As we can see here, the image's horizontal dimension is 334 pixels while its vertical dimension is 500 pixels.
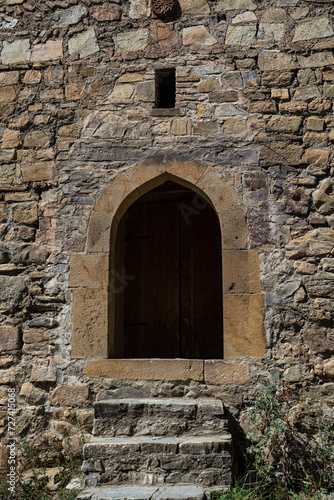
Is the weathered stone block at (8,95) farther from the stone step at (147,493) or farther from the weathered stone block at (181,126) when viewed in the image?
the stone step at (147,493)

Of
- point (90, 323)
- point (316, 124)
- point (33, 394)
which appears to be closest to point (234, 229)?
point (316, 124)

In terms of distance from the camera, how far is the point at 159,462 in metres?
3.44

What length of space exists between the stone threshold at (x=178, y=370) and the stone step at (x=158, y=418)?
283 millimetres

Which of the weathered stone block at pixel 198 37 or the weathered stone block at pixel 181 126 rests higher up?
the weathered stone block at pixel 198 37

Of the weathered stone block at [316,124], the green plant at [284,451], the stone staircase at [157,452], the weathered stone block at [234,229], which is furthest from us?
the weathered stone block at [316,124]

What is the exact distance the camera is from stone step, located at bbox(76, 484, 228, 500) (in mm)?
3104

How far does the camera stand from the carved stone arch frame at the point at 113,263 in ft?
13.5

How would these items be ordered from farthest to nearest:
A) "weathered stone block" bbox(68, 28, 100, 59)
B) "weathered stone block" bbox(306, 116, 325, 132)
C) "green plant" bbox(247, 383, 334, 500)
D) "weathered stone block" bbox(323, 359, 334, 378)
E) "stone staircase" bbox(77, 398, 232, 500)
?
"weathered stone block" bbox(68, 28, 100, 59) → "weathered stone block" bbox(306, 116, 325, 132) → "weathered stone block" bbox(323, 359, 334, 378) → "green plant" bbox(247, 383, 334, 500) → "stone staircase" bbox(77, 398, 232, 500)

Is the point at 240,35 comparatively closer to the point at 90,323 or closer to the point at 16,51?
the point at 16,51

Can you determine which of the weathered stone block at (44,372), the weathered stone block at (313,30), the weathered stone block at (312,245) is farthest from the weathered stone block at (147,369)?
the weathered stone block at (313,30)

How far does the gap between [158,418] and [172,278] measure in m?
2.08

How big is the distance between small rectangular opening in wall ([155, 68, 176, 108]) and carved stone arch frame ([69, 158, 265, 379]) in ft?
2.28

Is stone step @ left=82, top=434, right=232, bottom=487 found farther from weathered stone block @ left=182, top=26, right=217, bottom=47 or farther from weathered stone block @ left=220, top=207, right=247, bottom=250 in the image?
weathered stone block @ left=182, top=26, right=217, bottom=47

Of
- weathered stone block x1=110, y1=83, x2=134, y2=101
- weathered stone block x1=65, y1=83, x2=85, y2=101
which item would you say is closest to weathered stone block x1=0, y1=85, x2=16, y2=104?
weathered stone block x1=65, y1=83, x2=85, y2=101
